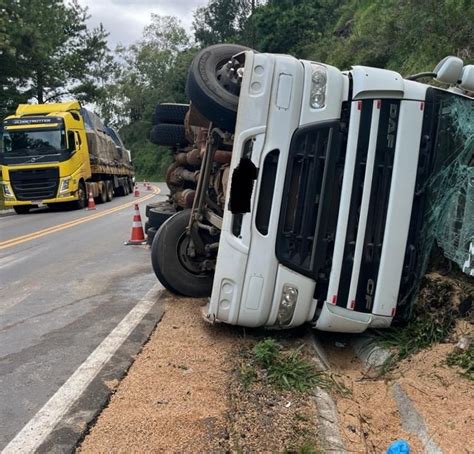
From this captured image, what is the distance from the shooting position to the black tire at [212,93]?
A: 404 centimetres

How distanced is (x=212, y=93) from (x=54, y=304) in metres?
2.63

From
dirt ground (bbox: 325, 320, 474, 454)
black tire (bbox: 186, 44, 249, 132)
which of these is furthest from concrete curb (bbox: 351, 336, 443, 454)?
black tire (bbox: 186, 44, 249, 132)

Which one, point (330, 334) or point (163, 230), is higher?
point (163, 230)

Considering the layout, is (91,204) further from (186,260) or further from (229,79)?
(229,79)

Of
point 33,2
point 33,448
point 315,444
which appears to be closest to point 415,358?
point 315,444

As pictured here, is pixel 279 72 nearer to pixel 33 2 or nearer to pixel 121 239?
pixel 121 239

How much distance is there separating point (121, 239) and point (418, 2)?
8.83 m

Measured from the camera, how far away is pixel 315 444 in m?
2.58

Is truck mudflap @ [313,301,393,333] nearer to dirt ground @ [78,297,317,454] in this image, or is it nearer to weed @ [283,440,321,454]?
dirt ground @ [78,297,317,454]

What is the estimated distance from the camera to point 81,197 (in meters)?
18.3

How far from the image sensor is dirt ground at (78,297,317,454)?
8.44 ft

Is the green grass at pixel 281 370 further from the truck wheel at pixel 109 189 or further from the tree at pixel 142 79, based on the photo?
the tree at pixel 142 79

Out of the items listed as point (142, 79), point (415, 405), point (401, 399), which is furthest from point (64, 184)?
point (142, 79)

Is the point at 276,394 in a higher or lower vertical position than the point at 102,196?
lower
